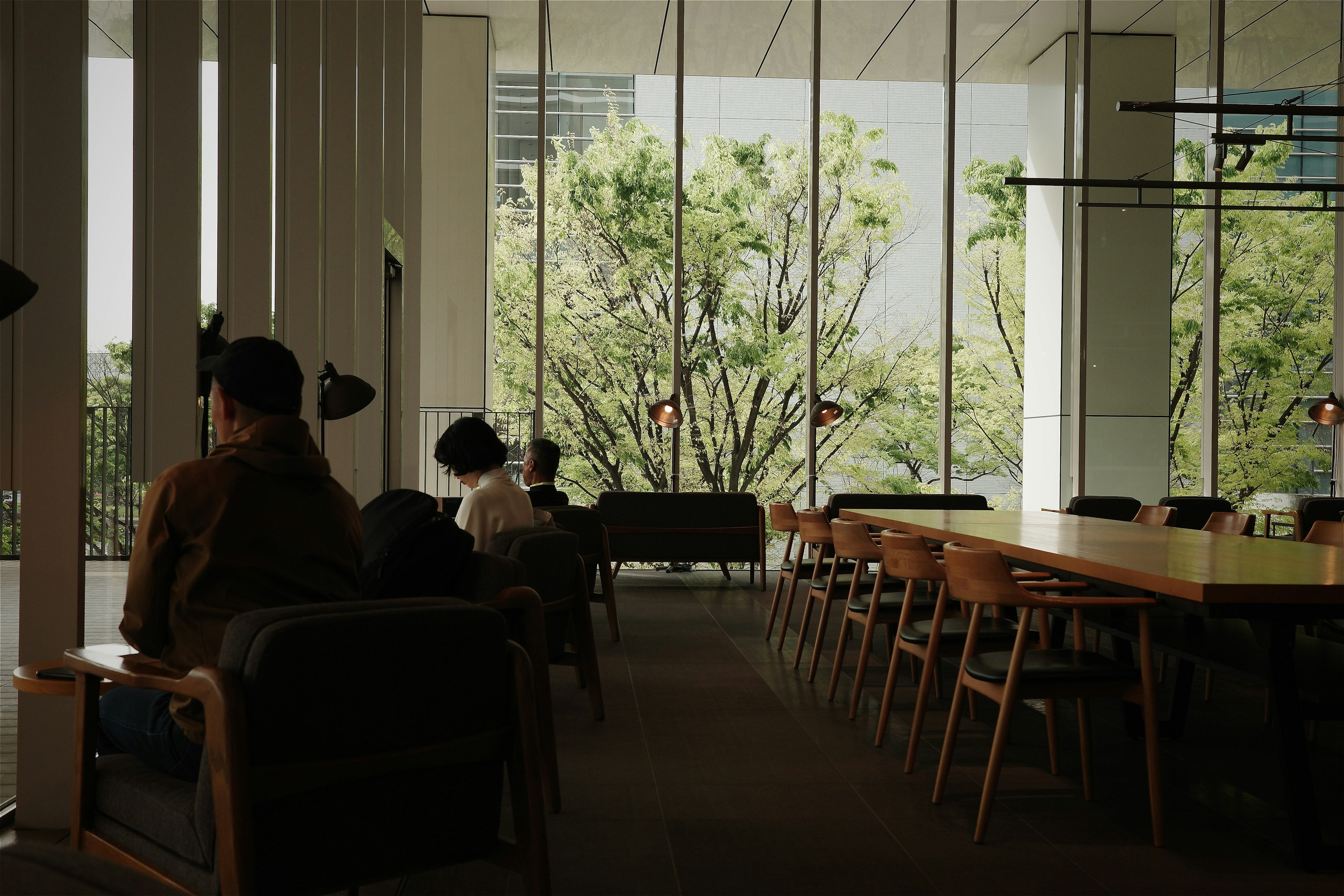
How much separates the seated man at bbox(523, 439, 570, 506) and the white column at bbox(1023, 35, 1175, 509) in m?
6.10

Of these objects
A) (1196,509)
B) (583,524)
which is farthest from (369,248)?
(1196,509)

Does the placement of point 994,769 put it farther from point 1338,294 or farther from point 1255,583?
point 1338,294

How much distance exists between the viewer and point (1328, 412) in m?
9.56

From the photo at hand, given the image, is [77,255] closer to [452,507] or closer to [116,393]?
[116,393]

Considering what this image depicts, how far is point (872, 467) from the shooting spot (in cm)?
1016

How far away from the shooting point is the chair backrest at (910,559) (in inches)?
138

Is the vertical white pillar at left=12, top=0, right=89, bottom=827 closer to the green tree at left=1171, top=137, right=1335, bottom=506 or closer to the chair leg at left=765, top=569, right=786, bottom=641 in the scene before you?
the chair leg at left=765, top=569, right=786, bottom=641

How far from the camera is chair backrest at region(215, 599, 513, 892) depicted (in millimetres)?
1511

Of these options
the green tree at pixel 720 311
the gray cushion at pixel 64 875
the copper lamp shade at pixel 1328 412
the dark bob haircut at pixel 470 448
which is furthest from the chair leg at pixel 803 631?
the copper lamp shade at pixel 1328 412

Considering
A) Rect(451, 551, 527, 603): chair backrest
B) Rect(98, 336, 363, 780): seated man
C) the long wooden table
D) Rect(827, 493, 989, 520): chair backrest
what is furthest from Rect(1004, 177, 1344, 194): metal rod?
Rect(98, 336, 363, 780): seated man

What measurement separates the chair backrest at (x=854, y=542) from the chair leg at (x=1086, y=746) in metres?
1.08

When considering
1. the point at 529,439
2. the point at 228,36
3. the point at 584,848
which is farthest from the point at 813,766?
the point at 529,439

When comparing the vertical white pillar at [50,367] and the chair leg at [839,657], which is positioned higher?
the vertical white pillar at [50,367]

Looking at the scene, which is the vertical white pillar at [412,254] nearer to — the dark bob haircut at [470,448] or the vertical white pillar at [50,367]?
the dark bob haircut at [470,448]
